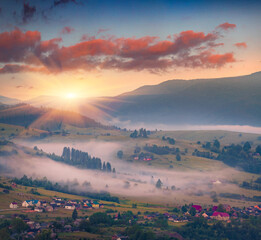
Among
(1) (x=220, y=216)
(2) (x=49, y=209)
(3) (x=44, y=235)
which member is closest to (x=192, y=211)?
(1) (x=220, y=216)

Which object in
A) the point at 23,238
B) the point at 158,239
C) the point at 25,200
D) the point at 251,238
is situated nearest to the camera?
the point at 23,238

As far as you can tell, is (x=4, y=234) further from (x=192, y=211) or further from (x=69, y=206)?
(x=192, y=211)

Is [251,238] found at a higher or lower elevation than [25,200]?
lower

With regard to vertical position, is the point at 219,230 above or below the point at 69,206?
below

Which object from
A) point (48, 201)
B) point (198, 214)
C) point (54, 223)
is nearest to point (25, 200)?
point (48, 201)

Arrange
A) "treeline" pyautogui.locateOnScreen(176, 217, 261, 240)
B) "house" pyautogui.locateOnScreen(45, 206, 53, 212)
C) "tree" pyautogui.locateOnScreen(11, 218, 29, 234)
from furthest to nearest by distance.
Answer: "house" pyautogui.locateOnScreen(45, 206, 53, 212) → "treeline" pyautogui.locateOnScreen(176, 217, 261, 240) → "tree" pyautogui.locateOnScreen(11, 218, 29, 234)

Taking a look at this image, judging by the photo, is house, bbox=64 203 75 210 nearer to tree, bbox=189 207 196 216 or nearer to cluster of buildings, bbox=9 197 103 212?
cluster of buildings, bbox=9 197 103 212

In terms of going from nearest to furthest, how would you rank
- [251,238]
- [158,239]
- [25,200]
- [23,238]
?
[23,238]
[158,239]
[251,238]
[25,200]

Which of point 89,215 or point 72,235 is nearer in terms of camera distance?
point 72,235

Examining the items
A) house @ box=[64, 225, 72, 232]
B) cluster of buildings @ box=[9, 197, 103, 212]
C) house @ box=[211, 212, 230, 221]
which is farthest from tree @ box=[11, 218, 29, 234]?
house @ box=[211, 212, 230, 221]

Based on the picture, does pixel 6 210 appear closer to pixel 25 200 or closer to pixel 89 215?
pixel 25 200
